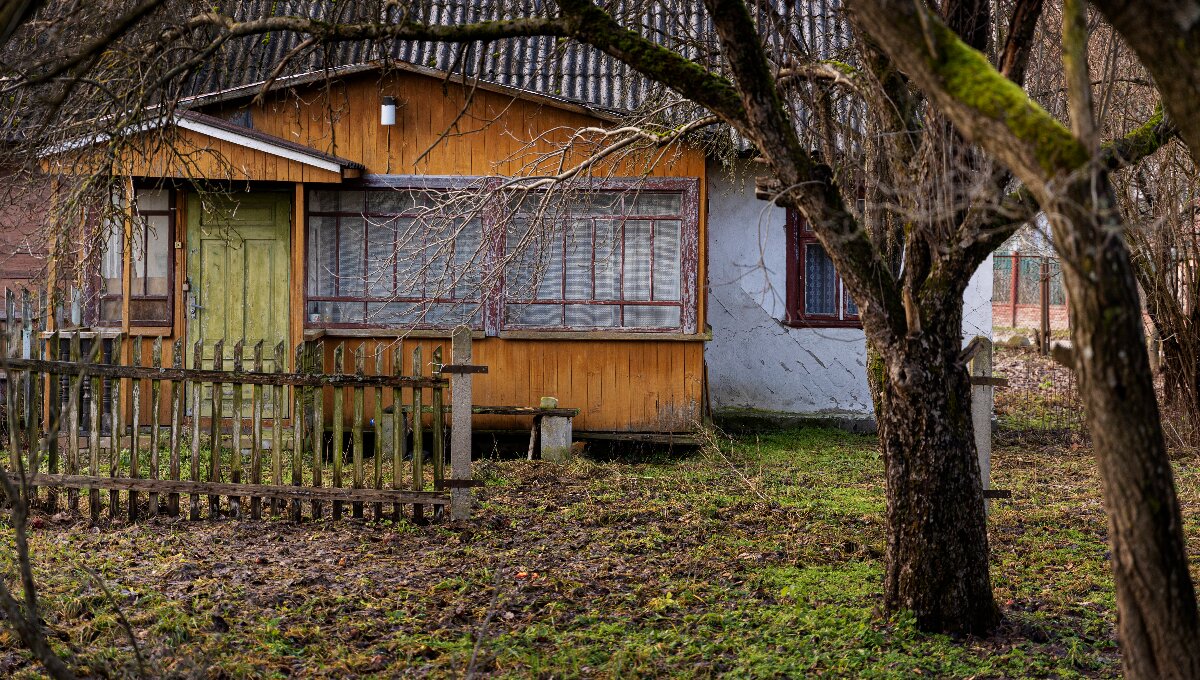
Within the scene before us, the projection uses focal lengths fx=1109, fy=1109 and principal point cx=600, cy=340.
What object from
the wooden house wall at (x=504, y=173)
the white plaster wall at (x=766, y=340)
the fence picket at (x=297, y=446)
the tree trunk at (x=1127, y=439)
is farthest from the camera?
the white plaster wall at (x=766, y=340)

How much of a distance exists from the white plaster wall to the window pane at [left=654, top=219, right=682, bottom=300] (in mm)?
1704

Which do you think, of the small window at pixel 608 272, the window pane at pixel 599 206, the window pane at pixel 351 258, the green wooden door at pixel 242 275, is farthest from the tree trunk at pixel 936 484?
the green wooden door at pixel 242 275

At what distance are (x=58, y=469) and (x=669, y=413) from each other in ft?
19.2

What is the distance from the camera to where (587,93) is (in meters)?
13.0

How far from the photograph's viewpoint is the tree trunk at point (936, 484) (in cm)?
→ 534

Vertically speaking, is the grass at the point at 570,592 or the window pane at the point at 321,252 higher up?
the window pane at the point at 321,252

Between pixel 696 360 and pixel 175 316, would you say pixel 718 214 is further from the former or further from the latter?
pixel 175 316

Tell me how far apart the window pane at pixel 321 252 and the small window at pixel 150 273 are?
56.6 inches

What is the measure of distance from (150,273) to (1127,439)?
412 inches

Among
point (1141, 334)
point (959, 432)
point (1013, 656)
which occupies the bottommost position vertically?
point (1013, 656)

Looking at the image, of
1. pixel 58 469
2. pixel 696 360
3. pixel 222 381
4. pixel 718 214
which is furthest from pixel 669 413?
pixel 58 469

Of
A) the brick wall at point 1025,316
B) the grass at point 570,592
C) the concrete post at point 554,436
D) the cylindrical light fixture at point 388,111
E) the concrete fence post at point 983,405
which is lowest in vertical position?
the grass at point 570,592

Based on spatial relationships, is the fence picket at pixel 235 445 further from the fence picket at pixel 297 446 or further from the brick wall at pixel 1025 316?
the brick wall at pixel 1025 316

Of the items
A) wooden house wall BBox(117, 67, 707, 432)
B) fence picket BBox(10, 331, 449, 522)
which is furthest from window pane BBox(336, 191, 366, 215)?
fence picket BBox(10, 331, 449, 522)
